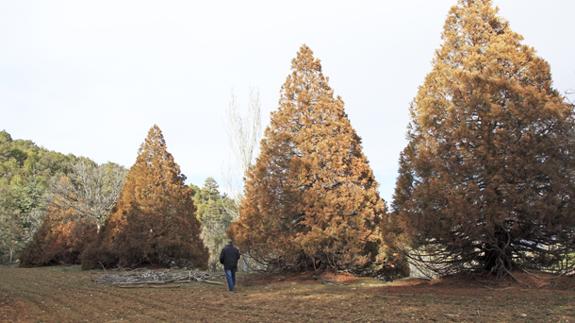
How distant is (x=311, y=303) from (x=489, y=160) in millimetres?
4605

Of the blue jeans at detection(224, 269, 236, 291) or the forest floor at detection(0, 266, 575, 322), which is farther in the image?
the blue jeans at detection(224, 269, 236, 291)

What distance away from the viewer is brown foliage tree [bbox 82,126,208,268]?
17.9 m

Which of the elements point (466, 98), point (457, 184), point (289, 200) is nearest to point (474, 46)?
point (466, 98)

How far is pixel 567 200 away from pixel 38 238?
26.2 metres

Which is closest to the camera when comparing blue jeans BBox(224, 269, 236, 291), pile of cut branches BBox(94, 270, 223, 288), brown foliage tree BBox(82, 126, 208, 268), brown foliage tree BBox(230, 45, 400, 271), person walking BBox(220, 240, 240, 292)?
blue jeans BBox(224, 269, 236, 291)

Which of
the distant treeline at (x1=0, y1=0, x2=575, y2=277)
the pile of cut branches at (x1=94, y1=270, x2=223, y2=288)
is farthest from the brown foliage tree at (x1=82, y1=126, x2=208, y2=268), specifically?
the pile of cut branches at (x1=94, y1=270, x2=223, y2=288)

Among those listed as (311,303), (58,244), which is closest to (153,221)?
(58,244)

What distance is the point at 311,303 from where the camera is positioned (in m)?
8.21

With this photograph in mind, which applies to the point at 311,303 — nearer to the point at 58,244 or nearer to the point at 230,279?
the point at 230,279

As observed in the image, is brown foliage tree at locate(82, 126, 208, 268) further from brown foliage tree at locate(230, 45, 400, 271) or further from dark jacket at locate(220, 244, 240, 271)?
dark jacket at locate(220, 244, 240, 271)

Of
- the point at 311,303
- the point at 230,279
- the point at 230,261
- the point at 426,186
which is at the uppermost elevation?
the point at 426,186

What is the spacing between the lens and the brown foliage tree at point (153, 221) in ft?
58.6

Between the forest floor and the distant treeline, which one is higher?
the distant treeline

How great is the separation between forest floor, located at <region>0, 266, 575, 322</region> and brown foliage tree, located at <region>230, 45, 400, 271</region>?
1163mm
